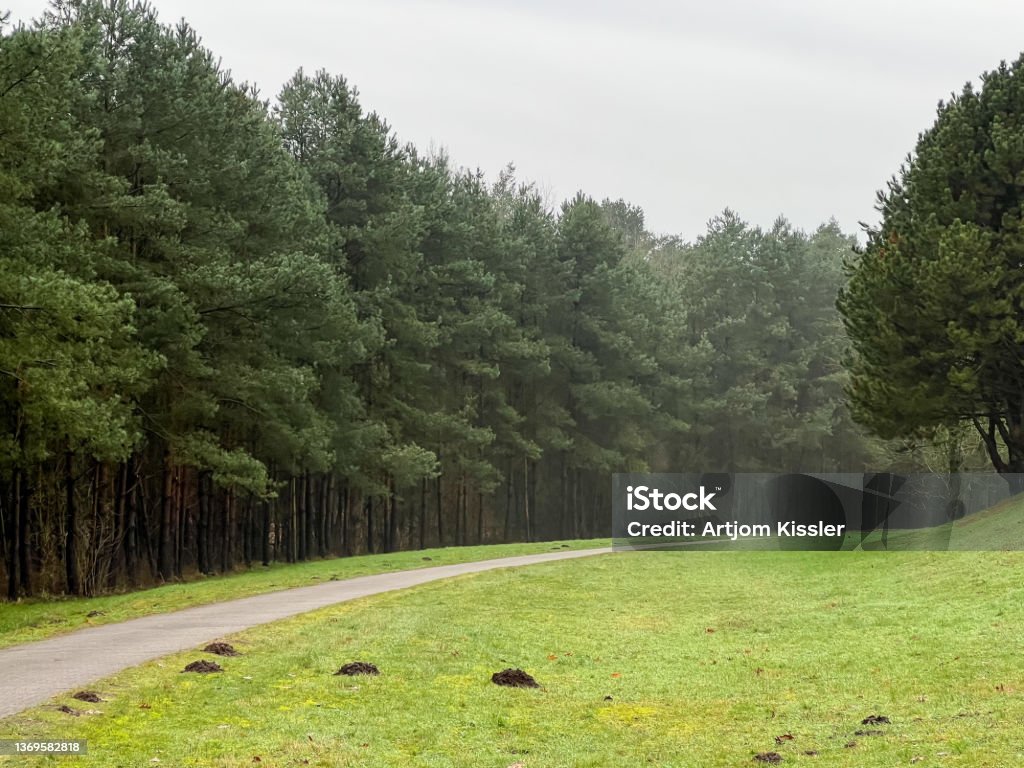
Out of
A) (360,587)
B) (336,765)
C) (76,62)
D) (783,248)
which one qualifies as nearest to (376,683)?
(336,765)

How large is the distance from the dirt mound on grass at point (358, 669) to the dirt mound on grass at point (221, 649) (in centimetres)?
170

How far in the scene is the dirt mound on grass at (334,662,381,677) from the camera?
13.6 m

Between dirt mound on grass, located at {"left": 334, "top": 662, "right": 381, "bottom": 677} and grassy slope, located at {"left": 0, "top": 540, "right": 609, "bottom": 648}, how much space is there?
556 cm

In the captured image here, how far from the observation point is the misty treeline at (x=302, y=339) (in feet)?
87.5

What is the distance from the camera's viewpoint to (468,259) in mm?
53719

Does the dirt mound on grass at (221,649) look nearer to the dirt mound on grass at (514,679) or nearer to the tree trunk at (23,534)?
the dirt mound on grass at (514,679)

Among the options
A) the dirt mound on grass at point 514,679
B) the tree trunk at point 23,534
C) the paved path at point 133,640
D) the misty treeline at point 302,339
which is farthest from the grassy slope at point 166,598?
the dirt mound on grass at point 514,679

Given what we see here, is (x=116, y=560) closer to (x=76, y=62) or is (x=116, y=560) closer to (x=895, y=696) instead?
(x=76, y=62)


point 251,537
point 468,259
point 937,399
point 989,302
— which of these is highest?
point 468,259

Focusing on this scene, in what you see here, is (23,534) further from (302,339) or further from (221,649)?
(221,649)

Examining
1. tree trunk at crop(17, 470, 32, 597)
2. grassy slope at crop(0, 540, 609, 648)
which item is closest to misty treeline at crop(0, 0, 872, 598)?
tree trunk at crop(17, 470, 32, 597)

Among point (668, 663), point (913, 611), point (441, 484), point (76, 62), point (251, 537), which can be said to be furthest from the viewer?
point (441, 484)

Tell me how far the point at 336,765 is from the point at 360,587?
16774 mm

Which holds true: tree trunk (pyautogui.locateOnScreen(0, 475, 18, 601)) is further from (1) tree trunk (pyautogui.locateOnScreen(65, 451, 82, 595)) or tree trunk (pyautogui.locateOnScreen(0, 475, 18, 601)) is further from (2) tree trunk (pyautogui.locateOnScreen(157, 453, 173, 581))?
(2) tree trunk (pyautogui.locateOnScreen(157, 453, 173, 581))
